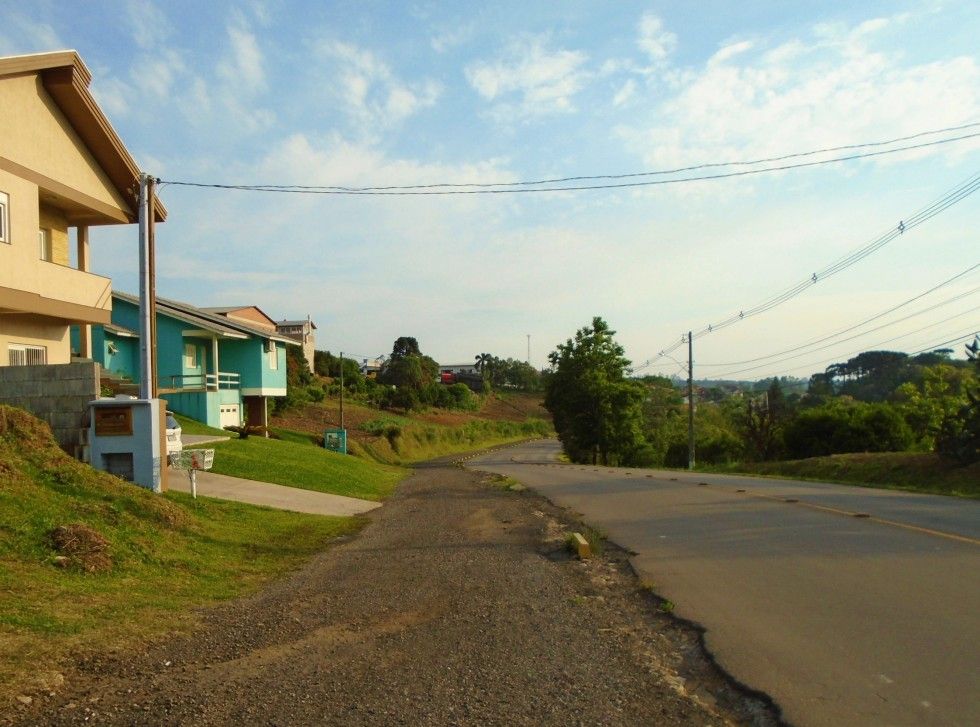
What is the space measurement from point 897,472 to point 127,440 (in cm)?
2238

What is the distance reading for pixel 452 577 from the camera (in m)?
10.2

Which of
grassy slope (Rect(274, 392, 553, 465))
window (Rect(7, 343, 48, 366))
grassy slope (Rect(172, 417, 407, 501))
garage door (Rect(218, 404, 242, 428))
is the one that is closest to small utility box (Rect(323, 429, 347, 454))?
grassy slope (Rect(274, 392, 553, 465))

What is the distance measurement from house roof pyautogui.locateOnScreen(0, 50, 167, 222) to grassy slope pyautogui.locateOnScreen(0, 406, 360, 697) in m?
9.40

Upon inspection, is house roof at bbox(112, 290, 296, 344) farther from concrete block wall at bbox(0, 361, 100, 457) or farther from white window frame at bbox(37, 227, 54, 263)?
concrete block wall at bbox(0, 361, 100, 457)

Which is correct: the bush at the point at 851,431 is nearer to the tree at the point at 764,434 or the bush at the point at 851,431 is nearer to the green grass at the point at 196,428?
the tree at the point at 764,434

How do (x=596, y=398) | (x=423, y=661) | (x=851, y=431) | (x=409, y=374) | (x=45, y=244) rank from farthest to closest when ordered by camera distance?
1. (x=409, y=374)
2. (x=596, y=398)
3. (x=851, y=431)
4. (x=45, y=244)
5. (x=423, y=661)

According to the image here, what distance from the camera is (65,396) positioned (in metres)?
15.6

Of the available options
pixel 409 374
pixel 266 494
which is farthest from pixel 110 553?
pixel 409 374

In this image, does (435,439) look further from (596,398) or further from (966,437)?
(966,437)

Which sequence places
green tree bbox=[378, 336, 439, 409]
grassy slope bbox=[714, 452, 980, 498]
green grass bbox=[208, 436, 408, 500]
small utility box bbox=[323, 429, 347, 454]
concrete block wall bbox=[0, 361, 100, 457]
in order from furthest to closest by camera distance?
green tree bbox=[378, 336, 439, 409] < small utility box bbox=[323, 429, 347, 454] < grassy slope bbox=[714, 452, 980, 498] < green grass bbox=[208, 436, 408, 500] < concrete block wall bbox=[0, 361, 100, 457]

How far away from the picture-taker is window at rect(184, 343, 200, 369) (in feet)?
124

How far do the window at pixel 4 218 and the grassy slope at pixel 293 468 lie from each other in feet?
23.7

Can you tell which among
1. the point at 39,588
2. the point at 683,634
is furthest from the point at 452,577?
the point at 39,588

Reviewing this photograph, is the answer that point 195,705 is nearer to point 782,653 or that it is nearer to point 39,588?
point 39,588
